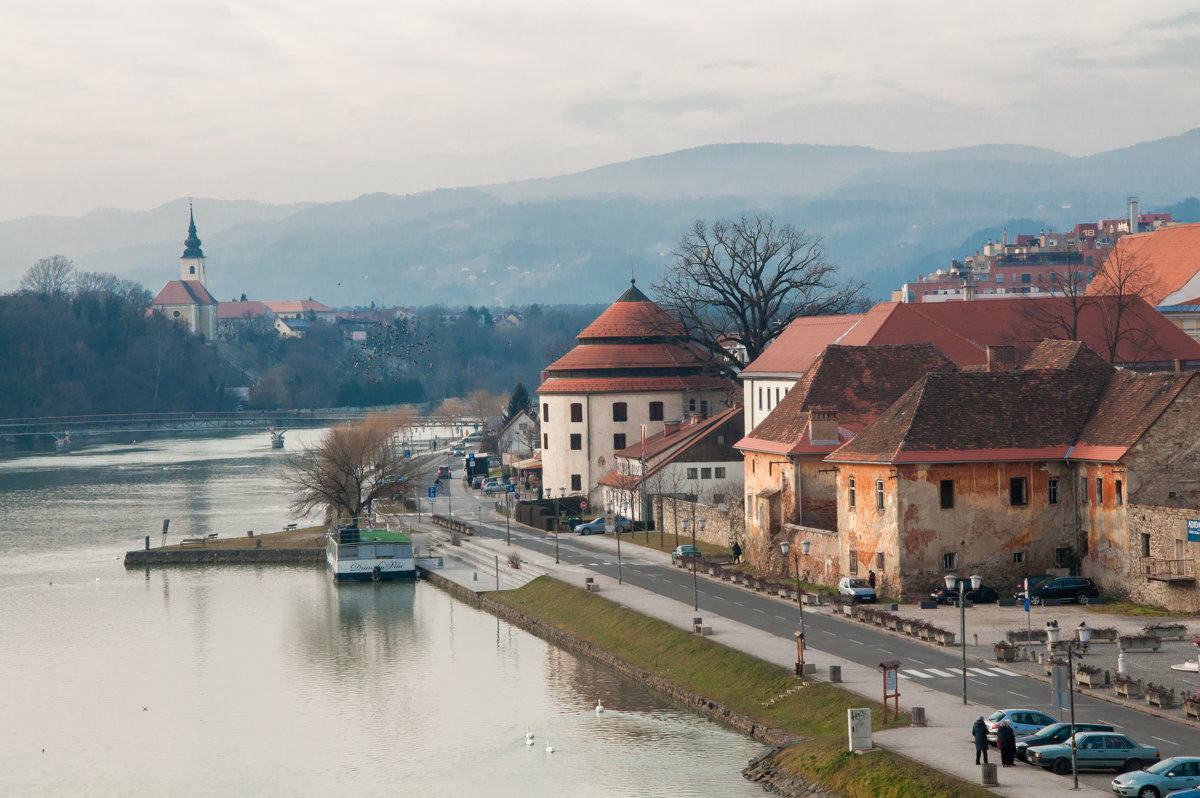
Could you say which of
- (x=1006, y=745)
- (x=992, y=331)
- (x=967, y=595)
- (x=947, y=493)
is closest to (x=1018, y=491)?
(x=947, y=493)

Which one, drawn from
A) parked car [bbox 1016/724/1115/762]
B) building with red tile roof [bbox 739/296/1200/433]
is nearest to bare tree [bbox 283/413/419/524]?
building with red tile roof [bbox 739/296/1200/433]

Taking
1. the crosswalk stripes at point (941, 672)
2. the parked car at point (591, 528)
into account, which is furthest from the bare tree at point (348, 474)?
the crosswalk stripes at point (941, 672)

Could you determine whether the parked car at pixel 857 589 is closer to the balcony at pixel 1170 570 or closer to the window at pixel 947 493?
the window at pixel 947 493

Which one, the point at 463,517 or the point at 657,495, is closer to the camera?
the point at 657,495

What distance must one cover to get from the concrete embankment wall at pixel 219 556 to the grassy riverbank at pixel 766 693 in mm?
25624

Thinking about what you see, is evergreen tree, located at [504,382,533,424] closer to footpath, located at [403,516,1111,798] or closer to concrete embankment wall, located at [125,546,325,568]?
footpath, located at [403,516,1111,798]

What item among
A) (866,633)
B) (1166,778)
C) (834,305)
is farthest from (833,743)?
(834,305)

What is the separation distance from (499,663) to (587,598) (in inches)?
271

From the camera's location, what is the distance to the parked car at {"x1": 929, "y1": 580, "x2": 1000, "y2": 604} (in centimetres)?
5256

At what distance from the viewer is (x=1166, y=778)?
94.3 ft

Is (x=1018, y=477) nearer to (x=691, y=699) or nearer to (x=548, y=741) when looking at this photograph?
(x=691, y=699)

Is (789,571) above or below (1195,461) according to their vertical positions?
below

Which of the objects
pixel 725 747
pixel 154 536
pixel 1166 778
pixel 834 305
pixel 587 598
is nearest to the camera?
pixel 1166 778

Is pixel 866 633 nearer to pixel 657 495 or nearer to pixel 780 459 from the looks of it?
pixel 780 459
